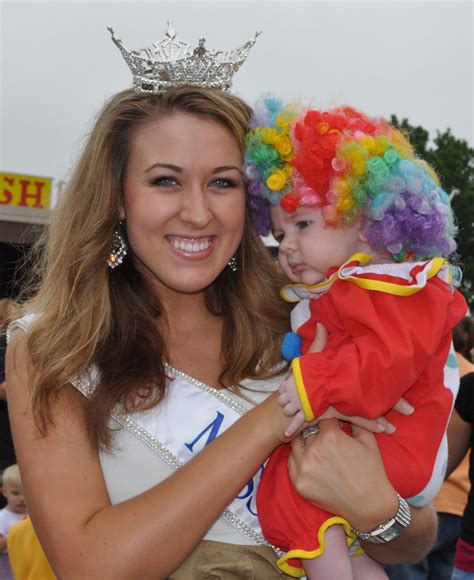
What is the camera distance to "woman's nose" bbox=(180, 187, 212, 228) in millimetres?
2553

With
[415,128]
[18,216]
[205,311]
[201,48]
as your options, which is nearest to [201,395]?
[205,311]

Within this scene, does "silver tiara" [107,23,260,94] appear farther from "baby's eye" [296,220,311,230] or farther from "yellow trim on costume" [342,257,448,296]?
"yellow trim on costume" [342,257,448,296]

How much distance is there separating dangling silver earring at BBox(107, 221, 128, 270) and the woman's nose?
31cm

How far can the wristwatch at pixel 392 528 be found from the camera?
2.29 meters

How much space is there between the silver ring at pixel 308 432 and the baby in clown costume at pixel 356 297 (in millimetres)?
127

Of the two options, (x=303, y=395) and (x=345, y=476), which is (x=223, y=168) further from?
(x=345, y=476)

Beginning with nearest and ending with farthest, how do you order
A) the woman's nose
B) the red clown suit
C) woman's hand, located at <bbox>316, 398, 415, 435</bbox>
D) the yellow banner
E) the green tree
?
1. the red clown suit
2. woman's hand, located at <bbox>316, 398, 415, 435</bbox>
3. the woman's nose
4. the yellow banner
5. the green tree

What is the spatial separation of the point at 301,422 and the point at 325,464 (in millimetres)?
154

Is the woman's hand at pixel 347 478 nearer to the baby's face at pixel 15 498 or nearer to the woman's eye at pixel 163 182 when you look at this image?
the woman's eye at pixel 163 182

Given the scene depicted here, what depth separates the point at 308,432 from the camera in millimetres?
2400

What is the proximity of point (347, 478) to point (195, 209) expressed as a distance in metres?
0.94

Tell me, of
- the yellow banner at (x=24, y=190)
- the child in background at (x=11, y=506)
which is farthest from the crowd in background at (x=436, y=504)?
the yellow banner at (x=24, y=190)

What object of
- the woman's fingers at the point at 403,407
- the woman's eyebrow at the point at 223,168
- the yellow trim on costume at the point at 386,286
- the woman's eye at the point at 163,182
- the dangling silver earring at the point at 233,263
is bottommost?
the woman's fingers at the point at 403,407

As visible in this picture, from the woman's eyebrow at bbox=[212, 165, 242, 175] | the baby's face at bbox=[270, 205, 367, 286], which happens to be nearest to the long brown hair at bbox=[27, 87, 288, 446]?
Answer: the woman's eyebrow at bbox=[212, 165, 242, 175]
